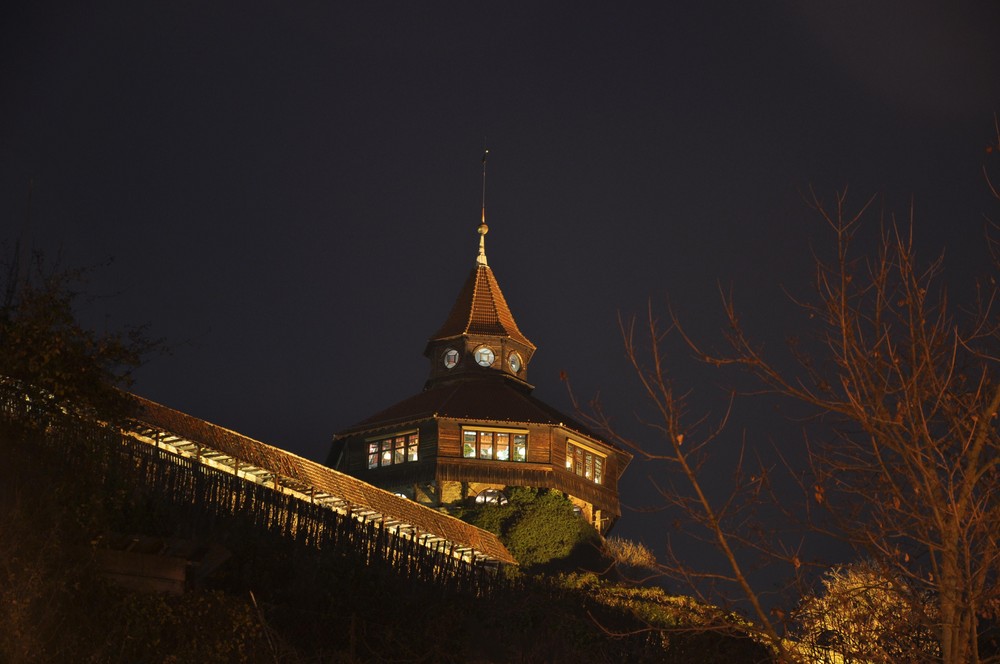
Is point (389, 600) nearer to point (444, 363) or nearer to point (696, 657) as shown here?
point (696, 657)

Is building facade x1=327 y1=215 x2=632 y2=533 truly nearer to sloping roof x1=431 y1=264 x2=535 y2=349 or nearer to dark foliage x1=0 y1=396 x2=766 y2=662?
sloping roof x1=431 y1=264 x2=535 y2=349

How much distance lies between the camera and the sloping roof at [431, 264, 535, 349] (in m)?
59.8

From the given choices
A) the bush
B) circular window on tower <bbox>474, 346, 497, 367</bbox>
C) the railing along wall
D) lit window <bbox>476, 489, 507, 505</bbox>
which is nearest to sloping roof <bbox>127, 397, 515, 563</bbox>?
the railing along wall

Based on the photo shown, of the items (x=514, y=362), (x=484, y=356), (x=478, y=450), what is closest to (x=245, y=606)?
(x=478, y=450)

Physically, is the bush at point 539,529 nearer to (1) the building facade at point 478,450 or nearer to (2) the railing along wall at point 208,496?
(1) the building facade at point 478,450

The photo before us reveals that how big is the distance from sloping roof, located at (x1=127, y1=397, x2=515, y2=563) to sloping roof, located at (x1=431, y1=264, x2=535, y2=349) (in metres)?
22.5

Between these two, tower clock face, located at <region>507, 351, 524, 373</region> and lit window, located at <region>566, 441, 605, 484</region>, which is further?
tower clock face, located at <region>507, 351, 524, 373</region>

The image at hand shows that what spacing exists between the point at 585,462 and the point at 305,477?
22974 millimetres

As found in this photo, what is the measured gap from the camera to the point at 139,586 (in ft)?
58.4

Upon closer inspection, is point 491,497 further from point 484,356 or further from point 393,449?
point 484,356

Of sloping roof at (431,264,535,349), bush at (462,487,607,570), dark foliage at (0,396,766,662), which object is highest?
sloping roof at (431,264,535,349)

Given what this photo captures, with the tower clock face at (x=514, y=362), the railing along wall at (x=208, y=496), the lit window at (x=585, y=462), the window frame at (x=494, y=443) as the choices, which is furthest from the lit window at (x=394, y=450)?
the railing along wall at (x=208, y=496)

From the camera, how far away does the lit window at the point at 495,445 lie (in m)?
51.6

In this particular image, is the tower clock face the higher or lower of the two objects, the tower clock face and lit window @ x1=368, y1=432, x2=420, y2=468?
the higher
